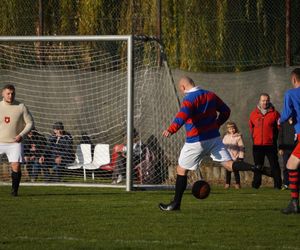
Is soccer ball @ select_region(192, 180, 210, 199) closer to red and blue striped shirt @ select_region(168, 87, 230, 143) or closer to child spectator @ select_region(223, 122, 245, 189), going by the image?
red and blue striped shirt @ select_region(168, 87, 230, 143)

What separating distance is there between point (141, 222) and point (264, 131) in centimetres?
787

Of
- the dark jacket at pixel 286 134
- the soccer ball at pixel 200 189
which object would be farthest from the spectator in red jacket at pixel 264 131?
the soccer ball at pixel 200 189

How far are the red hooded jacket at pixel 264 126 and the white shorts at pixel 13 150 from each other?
4.92m

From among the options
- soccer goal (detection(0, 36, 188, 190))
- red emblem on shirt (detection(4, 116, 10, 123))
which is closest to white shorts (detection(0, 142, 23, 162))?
red emblem on shirt (detection(4, 116, 10, 123))

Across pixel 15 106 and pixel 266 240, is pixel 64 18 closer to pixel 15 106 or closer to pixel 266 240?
pixel 15 106

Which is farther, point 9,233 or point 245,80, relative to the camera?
point 245,80

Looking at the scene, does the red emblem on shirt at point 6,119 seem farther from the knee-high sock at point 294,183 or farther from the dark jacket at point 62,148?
the knee-high sock at point 294,183

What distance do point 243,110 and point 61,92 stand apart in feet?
12.0

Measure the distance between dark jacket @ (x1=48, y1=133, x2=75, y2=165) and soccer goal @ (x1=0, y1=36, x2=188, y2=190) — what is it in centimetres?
2

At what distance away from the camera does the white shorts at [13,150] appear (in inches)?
692

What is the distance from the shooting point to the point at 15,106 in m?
17.8

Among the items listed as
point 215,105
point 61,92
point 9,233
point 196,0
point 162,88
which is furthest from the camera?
point 196,0

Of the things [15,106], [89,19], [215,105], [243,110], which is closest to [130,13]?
[89,19]

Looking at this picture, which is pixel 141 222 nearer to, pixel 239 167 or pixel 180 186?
pixel 180 186
